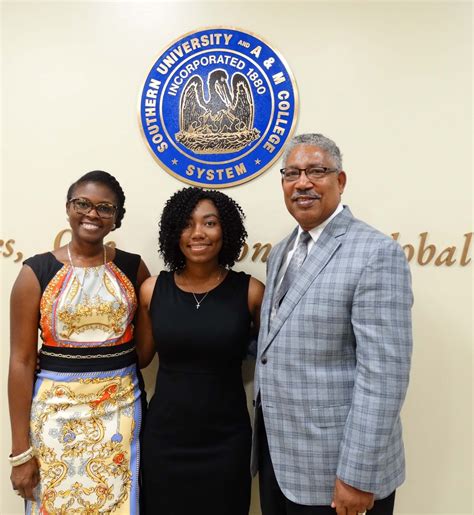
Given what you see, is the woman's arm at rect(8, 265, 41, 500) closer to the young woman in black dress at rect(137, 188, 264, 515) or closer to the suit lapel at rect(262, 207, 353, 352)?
the young woman in black dress at rect(137, 188, 264, 515)

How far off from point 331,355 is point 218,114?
1.17 meters

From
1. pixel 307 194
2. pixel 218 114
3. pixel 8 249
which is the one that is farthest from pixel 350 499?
pixel 8 249

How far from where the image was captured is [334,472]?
1.16 m

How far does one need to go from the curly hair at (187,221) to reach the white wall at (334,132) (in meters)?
0.26

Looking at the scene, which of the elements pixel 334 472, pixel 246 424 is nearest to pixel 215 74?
pixel 246 424

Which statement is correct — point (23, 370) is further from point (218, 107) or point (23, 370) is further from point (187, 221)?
point (218, 107)

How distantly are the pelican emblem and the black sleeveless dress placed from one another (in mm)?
744

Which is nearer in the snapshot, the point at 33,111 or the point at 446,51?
the point at 446,51

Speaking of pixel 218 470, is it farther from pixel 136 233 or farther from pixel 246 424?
pixel 136 233

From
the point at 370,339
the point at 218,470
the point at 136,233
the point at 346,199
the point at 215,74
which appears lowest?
the point at 218,470

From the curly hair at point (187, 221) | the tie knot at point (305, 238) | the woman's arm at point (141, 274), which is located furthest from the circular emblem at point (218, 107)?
the tie knot at point (305, 238)

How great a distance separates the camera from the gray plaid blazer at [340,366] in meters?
1.06

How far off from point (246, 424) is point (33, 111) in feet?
5.51

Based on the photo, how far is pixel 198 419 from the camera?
143cm
